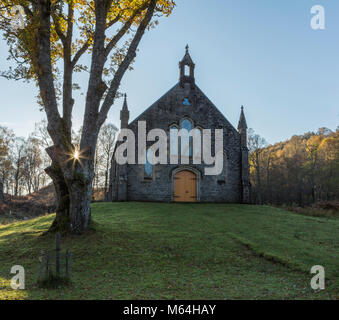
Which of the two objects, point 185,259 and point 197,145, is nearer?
point 185,259

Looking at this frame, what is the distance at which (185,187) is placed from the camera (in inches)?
918

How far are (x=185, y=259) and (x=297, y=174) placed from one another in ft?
141

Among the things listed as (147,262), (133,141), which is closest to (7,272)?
(147,262)

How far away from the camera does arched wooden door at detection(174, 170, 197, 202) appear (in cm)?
2327

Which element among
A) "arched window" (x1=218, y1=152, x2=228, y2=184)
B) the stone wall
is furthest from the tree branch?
"arched window" (x1=218, y1=152, x2=228, y2=184)

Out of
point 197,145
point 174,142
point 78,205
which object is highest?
point 174,142

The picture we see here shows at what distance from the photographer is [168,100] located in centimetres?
2448

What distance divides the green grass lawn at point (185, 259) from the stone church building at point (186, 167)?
7.56 meters

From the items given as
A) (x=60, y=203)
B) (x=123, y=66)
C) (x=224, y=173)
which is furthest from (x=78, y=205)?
(x=224, y=173)

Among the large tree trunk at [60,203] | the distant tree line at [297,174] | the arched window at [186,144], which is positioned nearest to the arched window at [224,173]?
the arched window at [186,144]

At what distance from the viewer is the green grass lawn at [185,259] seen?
20.4 ft

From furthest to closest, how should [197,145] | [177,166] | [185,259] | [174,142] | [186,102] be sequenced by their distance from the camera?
[186,102], [197,145], [174,142], [177,166], [185,259]

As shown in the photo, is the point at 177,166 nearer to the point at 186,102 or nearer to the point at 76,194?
the point at 186,102
